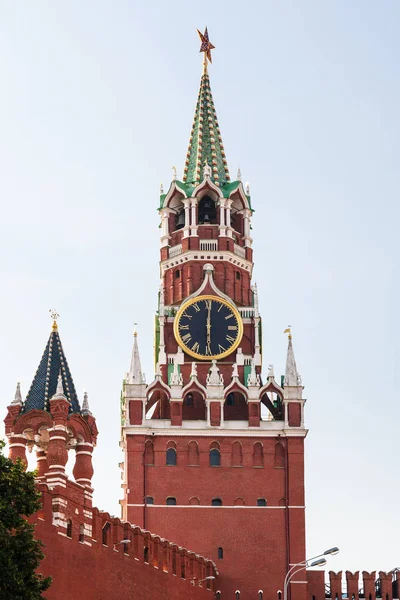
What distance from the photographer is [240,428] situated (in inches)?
2803

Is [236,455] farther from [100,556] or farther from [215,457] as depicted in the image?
Result: [100,556]

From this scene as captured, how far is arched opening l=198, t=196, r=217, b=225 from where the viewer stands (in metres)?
78.2

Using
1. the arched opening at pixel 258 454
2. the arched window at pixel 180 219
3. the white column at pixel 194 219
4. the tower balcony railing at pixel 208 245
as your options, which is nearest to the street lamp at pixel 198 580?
the arched opening at pixel 258 454

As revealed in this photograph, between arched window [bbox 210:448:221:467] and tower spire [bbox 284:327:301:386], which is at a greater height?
tower spire [bbox 284:327:301:386]

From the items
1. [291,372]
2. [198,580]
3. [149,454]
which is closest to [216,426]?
[149,454]

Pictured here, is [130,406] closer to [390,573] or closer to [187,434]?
[187,434]

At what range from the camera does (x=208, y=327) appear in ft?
245

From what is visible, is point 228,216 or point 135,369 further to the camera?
point 228,216

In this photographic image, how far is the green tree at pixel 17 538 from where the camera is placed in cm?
3847

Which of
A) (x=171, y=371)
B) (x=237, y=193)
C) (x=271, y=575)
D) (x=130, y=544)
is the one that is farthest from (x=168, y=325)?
(x=130, y=544)

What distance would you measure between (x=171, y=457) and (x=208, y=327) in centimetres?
744

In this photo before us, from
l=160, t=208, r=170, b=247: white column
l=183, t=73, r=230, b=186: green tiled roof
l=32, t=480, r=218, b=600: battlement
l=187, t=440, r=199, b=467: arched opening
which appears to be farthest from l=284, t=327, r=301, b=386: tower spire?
l=32, t=480, r=218, b=600: battlement

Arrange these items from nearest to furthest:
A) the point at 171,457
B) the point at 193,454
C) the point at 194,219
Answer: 1. the point at 171,457
2. the point at 193,454
3. the point at 194,219

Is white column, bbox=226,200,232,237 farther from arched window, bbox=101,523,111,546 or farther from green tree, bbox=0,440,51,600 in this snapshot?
green tree, bbox=0,440,51,600
